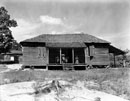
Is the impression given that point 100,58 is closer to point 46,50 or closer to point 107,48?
point 107,48

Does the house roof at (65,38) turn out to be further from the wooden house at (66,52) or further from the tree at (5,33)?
the tree at (5,33)

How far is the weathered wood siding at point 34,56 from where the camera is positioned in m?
19.8

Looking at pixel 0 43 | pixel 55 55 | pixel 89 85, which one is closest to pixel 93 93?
pixel 89 85

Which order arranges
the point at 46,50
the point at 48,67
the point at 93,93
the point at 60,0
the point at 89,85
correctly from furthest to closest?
the point at 48,67
the point at 46,50
the point at 89,85
the point at 93,93
the point at 60,0

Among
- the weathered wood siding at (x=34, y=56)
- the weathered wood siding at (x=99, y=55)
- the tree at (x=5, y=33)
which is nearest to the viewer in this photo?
the weathered wood siding at (x=34, y=56)

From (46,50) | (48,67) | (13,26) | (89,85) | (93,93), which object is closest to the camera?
(93,93)

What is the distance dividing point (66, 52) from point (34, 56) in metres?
5.15

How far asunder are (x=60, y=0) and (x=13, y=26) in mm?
30855

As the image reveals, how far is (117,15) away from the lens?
31.9ft

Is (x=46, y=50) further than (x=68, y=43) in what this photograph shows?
No

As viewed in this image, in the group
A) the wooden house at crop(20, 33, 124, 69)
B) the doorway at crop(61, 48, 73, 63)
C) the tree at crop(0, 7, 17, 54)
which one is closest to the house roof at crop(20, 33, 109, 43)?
the wooden house at crop(20, 33, 124, 69)

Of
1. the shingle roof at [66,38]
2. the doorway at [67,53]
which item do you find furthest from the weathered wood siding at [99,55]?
the doorway at [67,53]

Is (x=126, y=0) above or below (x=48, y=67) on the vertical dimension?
above

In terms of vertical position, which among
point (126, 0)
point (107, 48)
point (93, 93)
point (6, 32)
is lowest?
point (93, 93)
